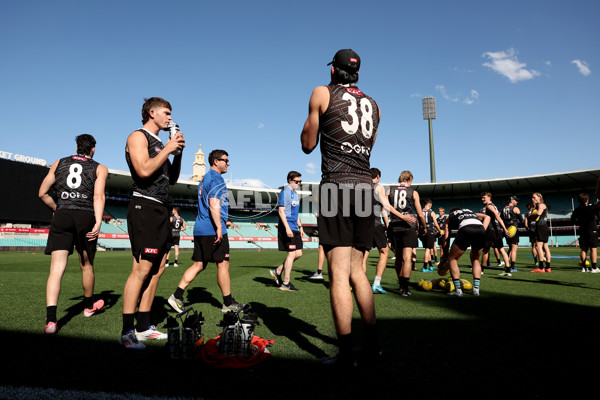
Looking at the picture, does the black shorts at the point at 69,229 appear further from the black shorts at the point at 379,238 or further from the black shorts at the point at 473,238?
the black shorts at the point at 473,238

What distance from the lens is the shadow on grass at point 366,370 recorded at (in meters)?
1.98

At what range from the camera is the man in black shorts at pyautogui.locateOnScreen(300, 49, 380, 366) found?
2.42m

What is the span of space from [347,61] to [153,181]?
1993 mm

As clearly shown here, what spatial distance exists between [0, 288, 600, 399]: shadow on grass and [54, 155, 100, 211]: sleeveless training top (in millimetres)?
1355

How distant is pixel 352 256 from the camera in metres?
2.54

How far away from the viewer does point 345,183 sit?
253cm

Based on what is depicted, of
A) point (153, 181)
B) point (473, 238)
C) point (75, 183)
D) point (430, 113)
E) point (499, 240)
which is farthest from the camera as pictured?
point (430, 113)

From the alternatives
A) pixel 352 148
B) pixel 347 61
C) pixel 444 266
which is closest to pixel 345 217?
pixel 352 148

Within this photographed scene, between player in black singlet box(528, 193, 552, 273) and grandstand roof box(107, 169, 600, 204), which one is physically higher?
grandstand roof box(107, 169, 600, 204)

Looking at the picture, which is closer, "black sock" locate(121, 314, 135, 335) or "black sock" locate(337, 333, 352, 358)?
"black sock" locate(337, 333, 352, 358)

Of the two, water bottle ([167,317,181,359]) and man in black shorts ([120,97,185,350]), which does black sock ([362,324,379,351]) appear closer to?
water bottle ([167,317,181,359])

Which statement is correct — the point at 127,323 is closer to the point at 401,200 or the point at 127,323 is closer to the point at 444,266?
the point at 401,200

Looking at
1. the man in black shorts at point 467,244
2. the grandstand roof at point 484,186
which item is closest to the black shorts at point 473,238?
the man in black shorts at point 467,244

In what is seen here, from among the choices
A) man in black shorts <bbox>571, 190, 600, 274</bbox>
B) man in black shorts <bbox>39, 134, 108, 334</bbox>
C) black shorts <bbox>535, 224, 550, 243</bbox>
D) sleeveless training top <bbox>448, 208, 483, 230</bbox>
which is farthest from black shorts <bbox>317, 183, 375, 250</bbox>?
black shorts <bbox>535, 224, 550, 243</bbox>
